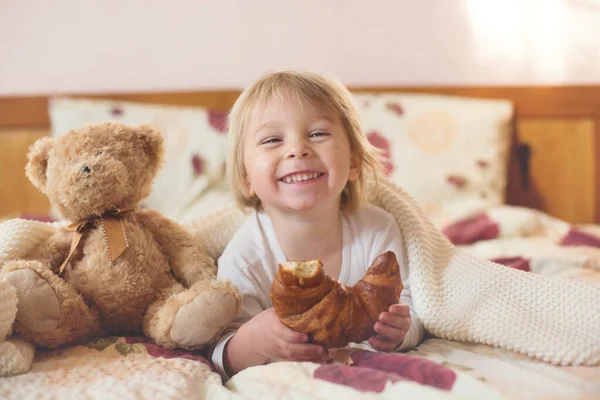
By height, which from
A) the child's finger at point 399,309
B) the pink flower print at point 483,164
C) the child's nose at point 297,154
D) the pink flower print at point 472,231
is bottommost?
the pink flower print at point 472,231

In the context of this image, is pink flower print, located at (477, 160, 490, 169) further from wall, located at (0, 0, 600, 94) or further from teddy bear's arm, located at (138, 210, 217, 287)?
teddy bear's arm, located at (138, 210, 217, 287)

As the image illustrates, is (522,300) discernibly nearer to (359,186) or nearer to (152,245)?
(359,186)

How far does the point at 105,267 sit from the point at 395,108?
1344 mm

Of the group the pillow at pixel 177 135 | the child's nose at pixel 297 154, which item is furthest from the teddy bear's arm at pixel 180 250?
the pillow at pixel 177 135

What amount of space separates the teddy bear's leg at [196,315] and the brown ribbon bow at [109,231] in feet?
0.35

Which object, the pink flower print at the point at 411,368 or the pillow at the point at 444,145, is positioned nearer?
the pink flower print at the point at 411,368

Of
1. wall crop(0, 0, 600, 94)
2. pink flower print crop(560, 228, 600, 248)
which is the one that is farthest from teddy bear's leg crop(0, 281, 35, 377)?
wall crop(0, 0, 600, 94)

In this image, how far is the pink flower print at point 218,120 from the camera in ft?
6.36

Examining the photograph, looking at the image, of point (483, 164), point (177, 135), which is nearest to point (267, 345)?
point (177, 135)

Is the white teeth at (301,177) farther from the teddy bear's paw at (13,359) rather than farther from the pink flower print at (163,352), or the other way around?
the teddy bear's paw at (13,359)

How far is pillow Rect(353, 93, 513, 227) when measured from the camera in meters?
1.89

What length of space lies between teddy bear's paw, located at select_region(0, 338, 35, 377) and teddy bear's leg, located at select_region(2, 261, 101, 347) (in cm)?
A: 4

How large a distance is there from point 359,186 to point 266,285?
0.25 metres

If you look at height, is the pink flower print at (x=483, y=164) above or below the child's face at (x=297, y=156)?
below
